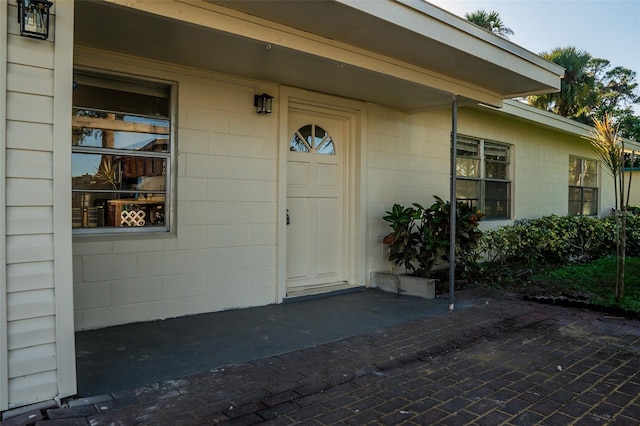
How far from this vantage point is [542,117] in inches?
352

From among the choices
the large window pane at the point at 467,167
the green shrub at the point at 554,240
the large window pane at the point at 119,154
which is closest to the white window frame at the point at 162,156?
the large window pane at the point at 119,154

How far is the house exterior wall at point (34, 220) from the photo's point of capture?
255cm

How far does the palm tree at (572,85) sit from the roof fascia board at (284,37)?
1639 cm

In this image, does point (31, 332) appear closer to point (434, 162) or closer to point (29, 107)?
point (29, 107)

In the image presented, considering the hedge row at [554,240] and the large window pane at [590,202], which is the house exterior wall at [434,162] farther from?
the large window pane at [590,202]

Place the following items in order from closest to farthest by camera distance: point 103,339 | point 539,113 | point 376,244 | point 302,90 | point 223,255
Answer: point 103,339
point 223,255
point 302,90
point 376,244
point 539,113

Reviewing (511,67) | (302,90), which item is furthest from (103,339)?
(511,67)

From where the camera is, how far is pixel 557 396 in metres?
2.97

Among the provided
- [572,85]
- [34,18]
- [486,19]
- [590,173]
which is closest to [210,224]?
[34,18]

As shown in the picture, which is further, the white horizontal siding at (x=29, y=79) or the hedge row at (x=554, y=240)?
the hedge row at (x=554, y=240)

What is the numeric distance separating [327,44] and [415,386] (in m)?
2.91

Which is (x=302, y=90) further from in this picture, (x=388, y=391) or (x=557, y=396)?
(x=557, y=396)

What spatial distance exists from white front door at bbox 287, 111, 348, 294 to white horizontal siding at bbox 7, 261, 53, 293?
126 inches

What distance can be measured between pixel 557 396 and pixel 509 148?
6.90 meters
